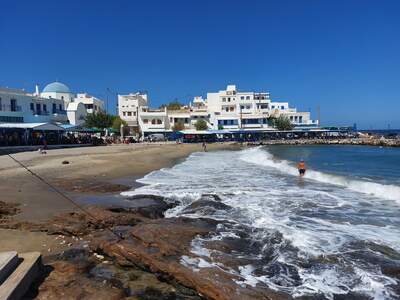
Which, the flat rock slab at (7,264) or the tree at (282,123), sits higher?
the tree at (282,123)

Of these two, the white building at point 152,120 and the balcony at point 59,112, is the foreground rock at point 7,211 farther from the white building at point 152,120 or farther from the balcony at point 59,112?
the white building at point 152,120

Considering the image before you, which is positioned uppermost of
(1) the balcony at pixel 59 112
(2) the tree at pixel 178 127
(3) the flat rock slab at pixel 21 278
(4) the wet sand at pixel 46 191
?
(1) the balcony at pixel 59 112

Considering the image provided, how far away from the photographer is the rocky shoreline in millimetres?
6414

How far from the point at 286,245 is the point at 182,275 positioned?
3.51 m

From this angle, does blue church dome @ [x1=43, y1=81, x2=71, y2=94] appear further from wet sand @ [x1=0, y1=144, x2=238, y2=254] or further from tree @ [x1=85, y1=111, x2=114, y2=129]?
wet sand @ [x1=0, y1=144, x2=238, y2=254]

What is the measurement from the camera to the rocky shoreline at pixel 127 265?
A: 21.0 ft

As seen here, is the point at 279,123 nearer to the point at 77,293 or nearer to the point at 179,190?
the point at 179,190

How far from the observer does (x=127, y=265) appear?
7.57m

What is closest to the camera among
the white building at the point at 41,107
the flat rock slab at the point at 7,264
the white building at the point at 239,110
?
Result: the flat rock slab at the point at 7,264

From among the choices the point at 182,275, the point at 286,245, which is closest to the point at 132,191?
the point at 286,245

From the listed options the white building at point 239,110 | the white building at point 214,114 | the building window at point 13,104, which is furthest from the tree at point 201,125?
the building window at point 13,104

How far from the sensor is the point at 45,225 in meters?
10.2

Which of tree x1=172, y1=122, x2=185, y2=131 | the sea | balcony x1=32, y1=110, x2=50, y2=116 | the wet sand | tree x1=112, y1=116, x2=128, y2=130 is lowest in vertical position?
the sea

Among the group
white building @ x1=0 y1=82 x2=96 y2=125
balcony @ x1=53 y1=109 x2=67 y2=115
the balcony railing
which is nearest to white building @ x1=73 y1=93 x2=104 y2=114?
white building @ x1=0 y1=82 x2=96 y2=125
